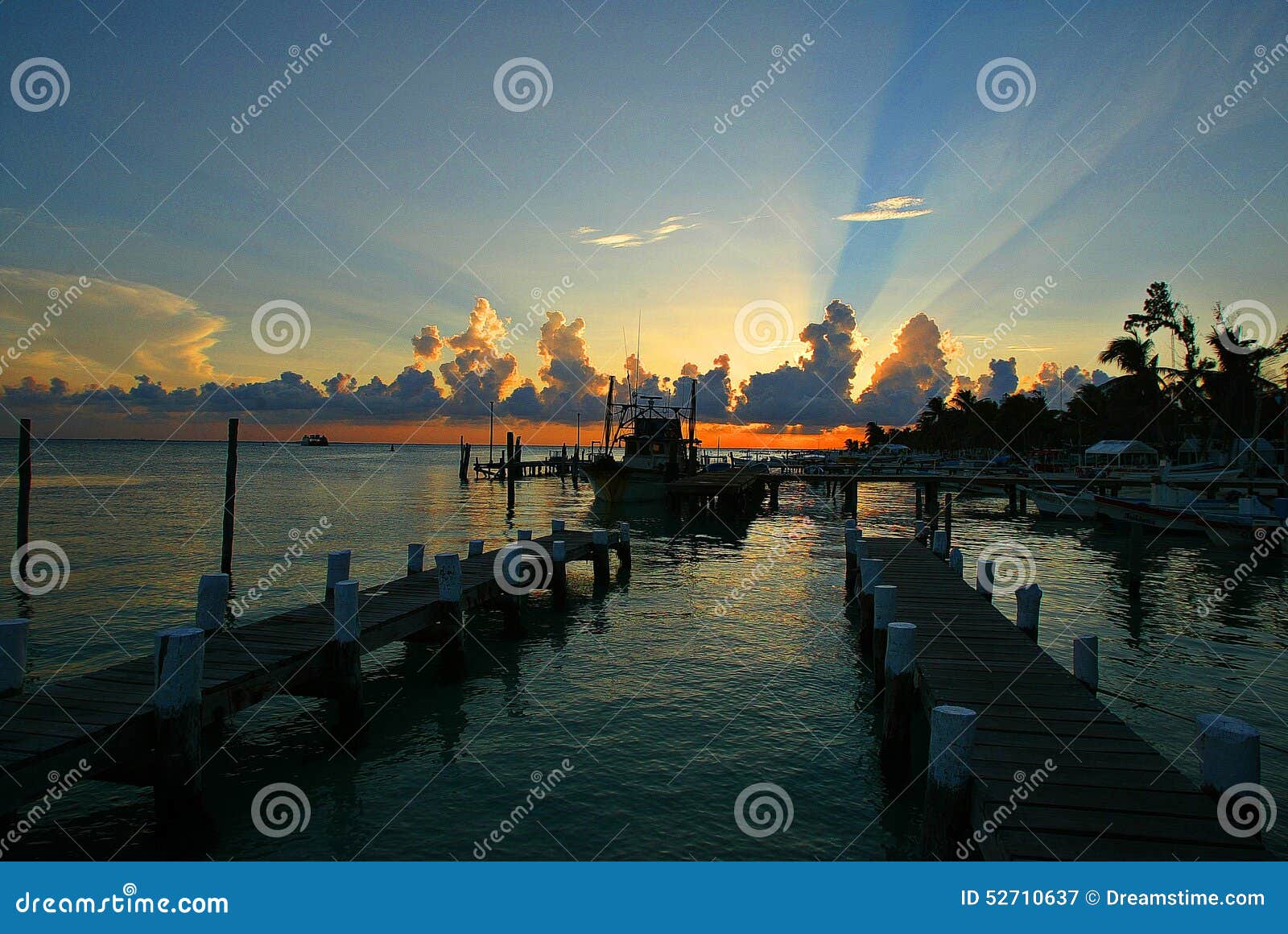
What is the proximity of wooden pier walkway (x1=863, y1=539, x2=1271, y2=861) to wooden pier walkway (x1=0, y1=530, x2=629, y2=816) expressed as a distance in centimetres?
730

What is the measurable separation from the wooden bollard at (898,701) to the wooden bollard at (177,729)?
288 inches

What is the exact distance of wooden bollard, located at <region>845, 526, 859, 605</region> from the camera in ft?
61.2

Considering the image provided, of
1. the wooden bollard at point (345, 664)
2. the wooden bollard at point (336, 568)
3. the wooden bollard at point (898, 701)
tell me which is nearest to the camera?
the wooden bollard at point (898, 701)

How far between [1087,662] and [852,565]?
35.9 feet

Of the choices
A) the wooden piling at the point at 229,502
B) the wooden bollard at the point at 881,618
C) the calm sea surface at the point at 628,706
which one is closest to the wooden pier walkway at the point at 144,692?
the calm sea surface at the point at 628,706

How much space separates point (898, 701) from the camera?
340 inches

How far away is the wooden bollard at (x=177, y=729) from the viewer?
687 centimetres

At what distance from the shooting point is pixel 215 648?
9.02 metres

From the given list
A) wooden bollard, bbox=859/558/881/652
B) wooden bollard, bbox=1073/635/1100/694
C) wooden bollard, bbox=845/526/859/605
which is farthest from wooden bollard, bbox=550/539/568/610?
wooden bollard, bbox=1073/635/1100/694

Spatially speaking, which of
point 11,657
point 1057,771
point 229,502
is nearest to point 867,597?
point 1057,771

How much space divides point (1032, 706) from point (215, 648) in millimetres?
9407

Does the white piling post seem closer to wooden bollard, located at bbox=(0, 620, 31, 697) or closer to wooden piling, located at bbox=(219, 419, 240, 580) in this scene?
wooden bollard, located at bbox=(0, 620, 31, 697)

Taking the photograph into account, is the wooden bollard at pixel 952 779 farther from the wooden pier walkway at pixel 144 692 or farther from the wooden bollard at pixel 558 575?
the wooden bollard at pixel 558 575

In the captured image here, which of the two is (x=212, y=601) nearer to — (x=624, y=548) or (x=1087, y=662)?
(x=1087, y=662)
